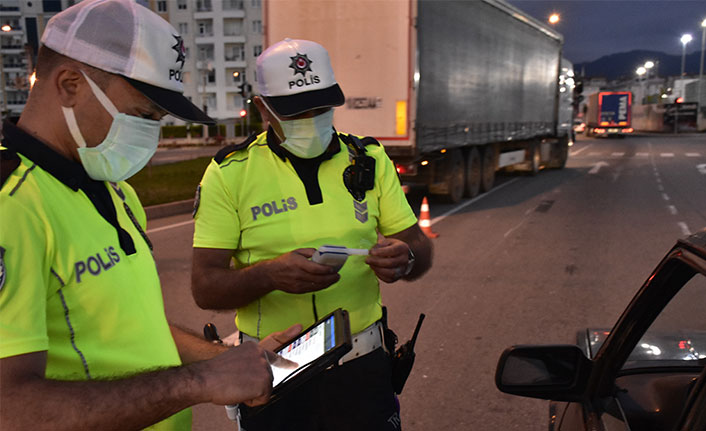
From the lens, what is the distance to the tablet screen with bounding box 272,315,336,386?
1.62 m

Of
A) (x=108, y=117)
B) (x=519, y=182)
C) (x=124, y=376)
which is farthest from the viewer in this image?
(x=519, y=182)

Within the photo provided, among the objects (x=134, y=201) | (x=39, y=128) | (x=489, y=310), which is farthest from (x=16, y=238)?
(x=489, y=310)

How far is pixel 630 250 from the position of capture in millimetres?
8492

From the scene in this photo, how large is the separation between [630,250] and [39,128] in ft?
27.6

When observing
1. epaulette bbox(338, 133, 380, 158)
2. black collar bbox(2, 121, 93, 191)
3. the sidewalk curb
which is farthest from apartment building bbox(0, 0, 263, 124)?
black collar bbox(2, 121, 93, 191)

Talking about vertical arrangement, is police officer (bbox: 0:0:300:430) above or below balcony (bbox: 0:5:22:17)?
below

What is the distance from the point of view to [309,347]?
5.71ft

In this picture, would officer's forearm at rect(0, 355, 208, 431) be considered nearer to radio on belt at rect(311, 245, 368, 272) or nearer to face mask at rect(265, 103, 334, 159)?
radio on belt at rect(311, 245, 368, 272)

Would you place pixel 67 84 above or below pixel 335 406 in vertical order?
above

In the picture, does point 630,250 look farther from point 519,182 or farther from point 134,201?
point 519,182

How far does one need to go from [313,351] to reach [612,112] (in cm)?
5473

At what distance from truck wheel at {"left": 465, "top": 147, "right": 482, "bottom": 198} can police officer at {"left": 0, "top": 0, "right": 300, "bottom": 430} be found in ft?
41.6

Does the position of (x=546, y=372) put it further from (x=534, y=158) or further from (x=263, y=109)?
(x=534, y=158)

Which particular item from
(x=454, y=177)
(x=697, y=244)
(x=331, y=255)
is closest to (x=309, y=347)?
(x=331, y=255)
